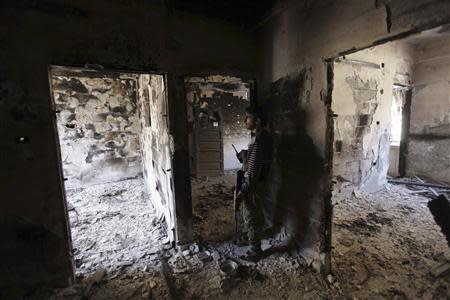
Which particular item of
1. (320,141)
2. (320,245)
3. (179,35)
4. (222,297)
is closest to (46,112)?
(179,35)

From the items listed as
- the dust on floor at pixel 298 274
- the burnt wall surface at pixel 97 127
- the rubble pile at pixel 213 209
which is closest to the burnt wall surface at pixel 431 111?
the dust on floor at pixel 298 274

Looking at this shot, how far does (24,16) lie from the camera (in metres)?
1.79

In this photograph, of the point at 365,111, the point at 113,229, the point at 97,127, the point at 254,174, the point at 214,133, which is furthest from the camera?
the point at 214,133

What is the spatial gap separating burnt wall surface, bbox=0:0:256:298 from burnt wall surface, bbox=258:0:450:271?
1190mm

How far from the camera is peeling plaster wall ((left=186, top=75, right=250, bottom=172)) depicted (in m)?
6.02

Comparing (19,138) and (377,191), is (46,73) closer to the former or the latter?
(19,138)

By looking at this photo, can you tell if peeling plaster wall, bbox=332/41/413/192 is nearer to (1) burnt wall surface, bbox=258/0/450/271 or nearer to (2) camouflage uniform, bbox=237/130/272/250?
(1) burnt wall surface, bbox=258/0/450/271

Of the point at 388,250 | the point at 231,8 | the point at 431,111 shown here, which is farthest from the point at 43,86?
the point at 431,111

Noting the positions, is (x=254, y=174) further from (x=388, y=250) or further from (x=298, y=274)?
(x=388, y=250)

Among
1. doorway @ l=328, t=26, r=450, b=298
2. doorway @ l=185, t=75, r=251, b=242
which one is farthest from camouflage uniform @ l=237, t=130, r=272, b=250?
doorway @ l=185, t=75, r=251, b=242

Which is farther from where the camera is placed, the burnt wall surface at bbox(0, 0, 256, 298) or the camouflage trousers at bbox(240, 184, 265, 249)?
the camouflage trousers at bbox(240, 184, 265, 249)

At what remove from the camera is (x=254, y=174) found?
237 cm

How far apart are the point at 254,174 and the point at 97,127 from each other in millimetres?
4293

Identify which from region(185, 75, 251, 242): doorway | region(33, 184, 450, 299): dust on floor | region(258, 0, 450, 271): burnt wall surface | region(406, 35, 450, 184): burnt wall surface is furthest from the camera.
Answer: region(185, 75, 251, 242): doorway
